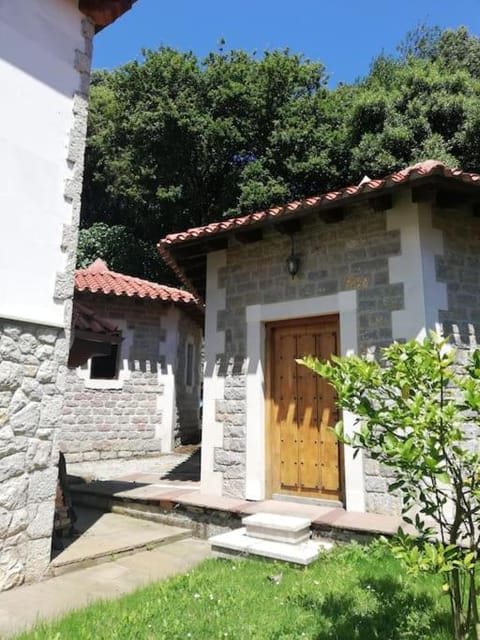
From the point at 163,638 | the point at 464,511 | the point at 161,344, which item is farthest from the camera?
the point at 161,344

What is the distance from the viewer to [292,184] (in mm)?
18203

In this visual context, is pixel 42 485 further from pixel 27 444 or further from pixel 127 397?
pixel 127 397

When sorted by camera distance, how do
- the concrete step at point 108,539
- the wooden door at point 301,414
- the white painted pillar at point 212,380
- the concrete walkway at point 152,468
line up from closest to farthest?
the concrete step at point 108,539
the wooden door at point 301,414
the white painted pillar at point 212,380
the concrete walkway at point 152,468

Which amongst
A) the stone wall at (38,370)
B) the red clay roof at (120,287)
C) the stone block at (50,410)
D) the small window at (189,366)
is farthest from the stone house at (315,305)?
the small window at (189,366)

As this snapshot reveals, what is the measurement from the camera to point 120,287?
11617 mm

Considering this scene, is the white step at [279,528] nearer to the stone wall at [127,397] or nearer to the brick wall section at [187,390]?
the stone wall at [127,397]

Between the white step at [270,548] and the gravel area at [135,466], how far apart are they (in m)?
3.72

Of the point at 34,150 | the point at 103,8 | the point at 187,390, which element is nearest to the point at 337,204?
the point at 34,150

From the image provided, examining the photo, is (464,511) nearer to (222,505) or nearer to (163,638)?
(163,638)

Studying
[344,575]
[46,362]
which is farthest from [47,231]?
[344,575]

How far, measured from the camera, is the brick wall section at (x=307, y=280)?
5.65m

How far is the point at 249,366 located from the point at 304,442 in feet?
3.93

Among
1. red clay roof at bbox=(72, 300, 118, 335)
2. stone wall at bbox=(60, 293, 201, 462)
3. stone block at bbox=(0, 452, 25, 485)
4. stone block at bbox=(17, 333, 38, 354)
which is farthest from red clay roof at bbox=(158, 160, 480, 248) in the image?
→ stone wall at bbox=(60, 293, 201, 462)

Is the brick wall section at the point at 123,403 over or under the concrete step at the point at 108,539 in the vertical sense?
over
